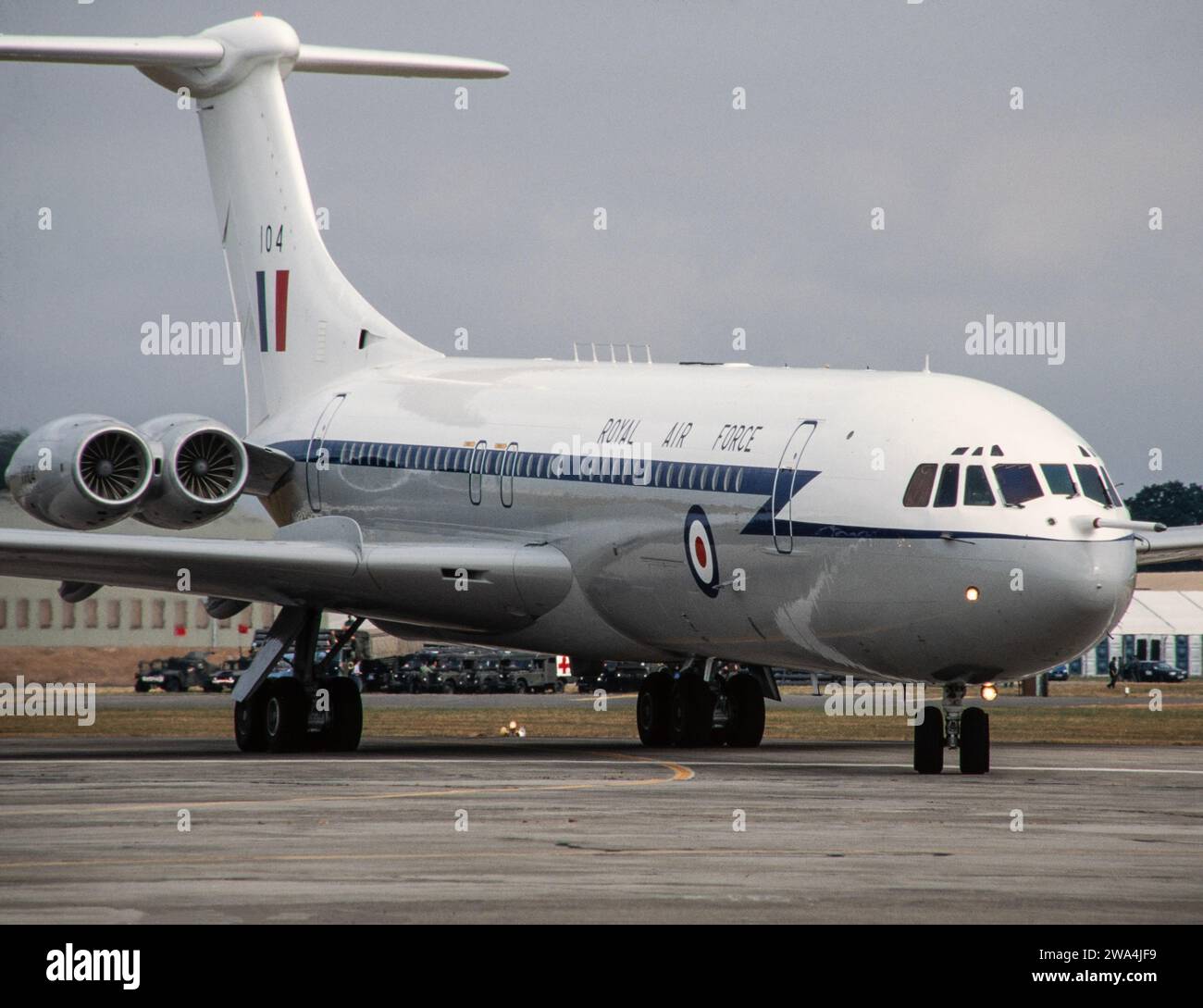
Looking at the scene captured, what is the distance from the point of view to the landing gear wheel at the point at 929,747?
84.1 feet

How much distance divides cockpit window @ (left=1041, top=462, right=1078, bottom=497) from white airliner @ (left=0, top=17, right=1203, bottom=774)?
0.13ft

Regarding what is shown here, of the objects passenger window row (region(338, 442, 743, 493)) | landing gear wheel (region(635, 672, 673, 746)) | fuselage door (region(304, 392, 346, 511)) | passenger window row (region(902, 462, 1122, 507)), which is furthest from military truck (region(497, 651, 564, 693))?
passenger window row (region(902, 462, 1122, 507))

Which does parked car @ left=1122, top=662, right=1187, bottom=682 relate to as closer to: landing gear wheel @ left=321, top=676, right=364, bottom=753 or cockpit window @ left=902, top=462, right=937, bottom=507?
landing gear wheel @ left=321, top=676, right=364, bottom=753

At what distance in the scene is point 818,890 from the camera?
14.4 metres

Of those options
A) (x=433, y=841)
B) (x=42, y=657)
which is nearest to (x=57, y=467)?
(x=433, y=841)

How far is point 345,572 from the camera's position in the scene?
3138 centimetres

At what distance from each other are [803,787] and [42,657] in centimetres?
4591

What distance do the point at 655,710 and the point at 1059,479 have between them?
9.79 m

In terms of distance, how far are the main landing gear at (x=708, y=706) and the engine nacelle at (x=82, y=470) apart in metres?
7.76

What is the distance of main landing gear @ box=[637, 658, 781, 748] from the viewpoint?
3275 cm

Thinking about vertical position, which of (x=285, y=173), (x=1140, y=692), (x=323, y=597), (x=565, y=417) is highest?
(x=285, y=173)

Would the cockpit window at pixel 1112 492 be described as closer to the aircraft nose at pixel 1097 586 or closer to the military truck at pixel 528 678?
the aircraft nose at pixel 1097 586
